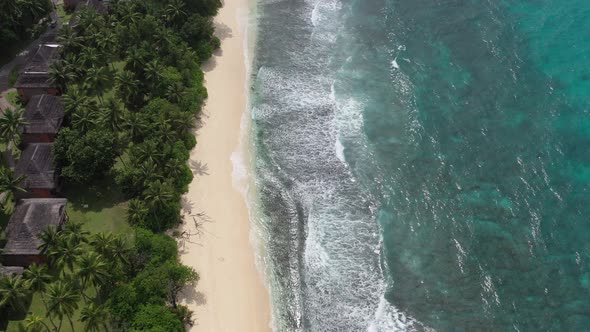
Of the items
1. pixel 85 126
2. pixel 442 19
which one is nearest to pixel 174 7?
pixel 85 126

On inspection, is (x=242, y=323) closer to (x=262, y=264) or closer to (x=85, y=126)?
(x=262, y=264)

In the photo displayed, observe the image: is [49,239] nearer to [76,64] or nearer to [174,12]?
[76,64]

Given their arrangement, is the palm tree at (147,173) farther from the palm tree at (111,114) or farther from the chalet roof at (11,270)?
the chalet roof at (11,270)

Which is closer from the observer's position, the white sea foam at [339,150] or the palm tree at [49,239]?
the palm tree at [49,239]

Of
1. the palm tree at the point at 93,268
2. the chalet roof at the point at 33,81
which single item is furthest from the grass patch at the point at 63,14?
the palm tree at the point at 93,268

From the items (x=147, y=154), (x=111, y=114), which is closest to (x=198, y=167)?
(x=147, y=154)

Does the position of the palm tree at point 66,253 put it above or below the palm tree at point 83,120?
below
